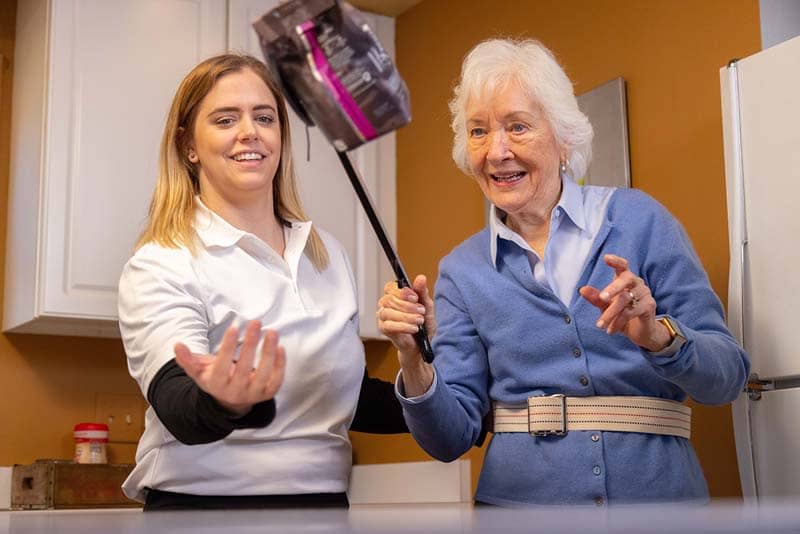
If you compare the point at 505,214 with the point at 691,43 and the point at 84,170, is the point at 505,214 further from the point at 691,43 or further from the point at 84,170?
the point at 84,170

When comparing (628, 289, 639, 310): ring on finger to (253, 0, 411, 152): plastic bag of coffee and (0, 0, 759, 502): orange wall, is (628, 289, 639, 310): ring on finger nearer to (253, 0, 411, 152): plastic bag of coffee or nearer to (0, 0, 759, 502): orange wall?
(253, 0, 411, 152): plastic bag of coffee

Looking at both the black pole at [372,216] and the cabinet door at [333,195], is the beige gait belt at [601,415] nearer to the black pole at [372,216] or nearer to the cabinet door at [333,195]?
the black pole at [372,216]

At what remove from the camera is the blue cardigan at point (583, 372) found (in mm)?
1587

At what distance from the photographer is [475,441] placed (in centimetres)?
173

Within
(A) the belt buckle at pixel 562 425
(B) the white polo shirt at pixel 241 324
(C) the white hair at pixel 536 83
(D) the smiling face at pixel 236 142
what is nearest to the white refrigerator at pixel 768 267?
(C) the white hair at pixel 536 83

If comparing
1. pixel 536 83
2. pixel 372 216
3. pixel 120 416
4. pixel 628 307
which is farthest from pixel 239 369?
pixel 120 416

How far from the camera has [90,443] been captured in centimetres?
298

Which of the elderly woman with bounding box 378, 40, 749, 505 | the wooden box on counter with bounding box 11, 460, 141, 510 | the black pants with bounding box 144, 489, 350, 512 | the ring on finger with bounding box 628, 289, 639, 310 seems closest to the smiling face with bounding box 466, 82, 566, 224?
the elderly woman with bounding box 378, 40, 749, 505

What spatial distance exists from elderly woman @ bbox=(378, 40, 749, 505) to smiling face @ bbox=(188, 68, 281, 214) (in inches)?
11.9

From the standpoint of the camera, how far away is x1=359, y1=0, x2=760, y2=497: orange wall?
232cm

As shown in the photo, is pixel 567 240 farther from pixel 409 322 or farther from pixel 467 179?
pixel 467 179

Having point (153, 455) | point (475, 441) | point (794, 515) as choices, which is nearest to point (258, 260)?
point (153, 455)

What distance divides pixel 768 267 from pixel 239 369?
4.10 ft

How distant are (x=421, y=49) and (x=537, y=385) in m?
1.95
